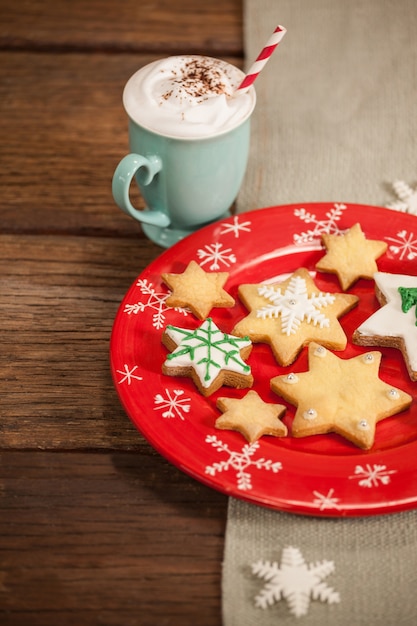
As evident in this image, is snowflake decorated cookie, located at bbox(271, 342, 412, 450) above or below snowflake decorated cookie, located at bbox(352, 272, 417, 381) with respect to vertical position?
below

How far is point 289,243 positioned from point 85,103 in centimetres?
61

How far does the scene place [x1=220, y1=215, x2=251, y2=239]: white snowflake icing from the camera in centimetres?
122

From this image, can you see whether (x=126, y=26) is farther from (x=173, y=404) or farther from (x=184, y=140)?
(x=173, y=404)

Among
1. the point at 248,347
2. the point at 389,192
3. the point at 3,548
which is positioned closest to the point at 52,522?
the point at 3,548

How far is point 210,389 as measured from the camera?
1.01 m

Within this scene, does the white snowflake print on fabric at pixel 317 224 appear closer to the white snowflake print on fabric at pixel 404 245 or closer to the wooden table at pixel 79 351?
the white snowflake print on fabric at pixel 404 245

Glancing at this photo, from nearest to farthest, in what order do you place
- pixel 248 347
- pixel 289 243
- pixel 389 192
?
pixel 248 347 → pixel 289 243 → pixel 389 192

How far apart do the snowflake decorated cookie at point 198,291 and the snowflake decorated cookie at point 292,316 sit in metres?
0.03

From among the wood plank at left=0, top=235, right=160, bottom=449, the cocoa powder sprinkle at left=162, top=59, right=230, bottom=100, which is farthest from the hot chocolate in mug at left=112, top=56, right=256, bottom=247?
the wood plank at left=0, top=235, right=160, bottom=449

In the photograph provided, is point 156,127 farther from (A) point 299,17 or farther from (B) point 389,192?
(A) point 299,17

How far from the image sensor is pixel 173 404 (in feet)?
3.26

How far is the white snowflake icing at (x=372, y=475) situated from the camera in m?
0.90

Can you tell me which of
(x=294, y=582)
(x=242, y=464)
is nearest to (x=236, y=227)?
(x=242, y=464)

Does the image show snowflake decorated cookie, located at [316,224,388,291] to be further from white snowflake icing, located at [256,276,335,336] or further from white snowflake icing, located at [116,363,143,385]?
white snowflake icing, located at [116,363,143,385]
